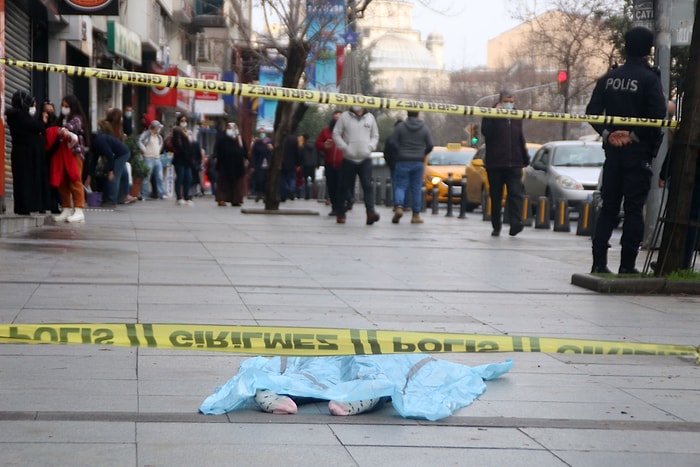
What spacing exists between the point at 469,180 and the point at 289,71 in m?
7.15

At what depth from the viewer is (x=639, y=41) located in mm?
9719

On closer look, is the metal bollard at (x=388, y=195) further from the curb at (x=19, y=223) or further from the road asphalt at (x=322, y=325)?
the road asphalt at (x=322, y=325)

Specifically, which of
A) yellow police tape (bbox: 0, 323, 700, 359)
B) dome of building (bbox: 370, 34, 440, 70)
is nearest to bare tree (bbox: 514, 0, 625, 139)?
yellow police tape (bbox: 0, 323, 700, 359)

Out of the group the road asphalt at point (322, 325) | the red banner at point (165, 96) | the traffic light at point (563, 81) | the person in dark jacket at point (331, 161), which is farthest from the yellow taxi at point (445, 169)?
the road asphalt at point (322, 325)

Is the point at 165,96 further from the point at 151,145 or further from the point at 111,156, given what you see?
the point at 111,156

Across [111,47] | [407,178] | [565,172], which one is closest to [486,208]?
[565,172]

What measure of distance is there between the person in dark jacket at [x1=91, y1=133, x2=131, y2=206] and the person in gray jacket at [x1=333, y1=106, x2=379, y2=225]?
509 cm

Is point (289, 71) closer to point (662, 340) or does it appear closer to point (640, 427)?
point (662, 340)

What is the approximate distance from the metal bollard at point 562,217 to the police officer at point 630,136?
9.69 meters

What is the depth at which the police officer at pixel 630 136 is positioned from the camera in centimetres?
955

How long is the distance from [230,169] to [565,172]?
7.40m

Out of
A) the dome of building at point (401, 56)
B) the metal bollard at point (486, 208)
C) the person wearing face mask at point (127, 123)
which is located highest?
the dome of building at point (401, 56)

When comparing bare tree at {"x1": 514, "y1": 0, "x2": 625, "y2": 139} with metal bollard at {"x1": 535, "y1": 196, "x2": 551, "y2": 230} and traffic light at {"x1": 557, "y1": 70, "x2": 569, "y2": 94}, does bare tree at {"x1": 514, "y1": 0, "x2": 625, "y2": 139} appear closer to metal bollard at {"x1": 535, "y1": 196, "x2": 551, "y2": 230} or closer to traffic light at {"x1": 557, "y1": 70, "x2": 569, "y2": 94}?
traffic light at {"x1": 557, "y1": 70, "x2": 569, "y2": 94}

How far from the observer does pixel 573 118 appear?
27.5ft
